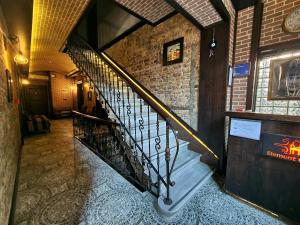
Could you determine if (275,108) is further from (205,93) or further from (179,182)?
(179,182)

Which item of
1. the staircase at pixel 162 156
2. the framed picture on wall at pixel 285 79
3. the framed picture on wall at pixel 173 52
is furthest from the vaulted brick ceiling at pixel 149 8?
the framed picture on wall at pixel 285 79

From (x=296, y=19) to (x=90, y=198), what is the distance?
381 centimetres

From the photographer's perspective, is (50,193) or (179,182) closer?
(50,193)

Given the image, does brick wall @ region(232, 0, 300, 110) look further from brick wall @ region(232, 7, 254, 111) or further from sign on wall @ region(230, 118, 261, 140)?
sign on wall @ region(230, 118, 261, 140)

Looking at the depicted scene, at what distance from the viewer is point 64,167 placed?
9.24 feet

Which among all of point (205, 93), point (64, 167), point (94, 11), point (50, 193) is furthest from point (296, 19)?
point (94, 11)

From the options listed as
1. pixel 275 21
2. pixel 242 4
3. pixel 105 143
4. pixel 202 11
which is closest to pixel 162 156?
pixel 105 143

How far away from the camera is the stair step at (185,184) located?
177 centimetres

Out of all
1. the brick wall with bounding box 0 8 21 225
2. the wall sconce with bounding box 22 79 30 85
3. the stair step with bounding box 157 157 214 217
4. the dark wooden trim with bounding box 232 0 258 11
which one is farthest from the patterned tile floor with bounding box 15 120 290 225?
the wall sconce with bounding box 22 79 30 85

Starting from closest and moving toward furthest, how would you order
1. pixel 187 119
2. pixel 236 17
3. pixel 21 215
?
1. pixel 21 215
2. pixel 236 17
3. pixel 187 119

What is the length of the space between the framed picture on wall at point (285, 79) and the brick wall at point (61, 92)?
1081cm

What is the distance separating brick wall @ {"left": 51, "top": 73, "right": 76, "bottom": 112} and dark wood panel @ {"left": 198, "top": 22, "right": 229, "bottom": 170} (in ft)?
32.0

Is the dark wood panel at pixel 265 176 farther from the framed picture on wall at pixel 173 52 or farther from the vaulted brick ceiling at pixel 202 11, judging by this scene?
the framed picture on wall at pixel 173 52

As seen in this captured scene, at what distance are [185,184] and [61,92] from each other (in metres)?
10.2
